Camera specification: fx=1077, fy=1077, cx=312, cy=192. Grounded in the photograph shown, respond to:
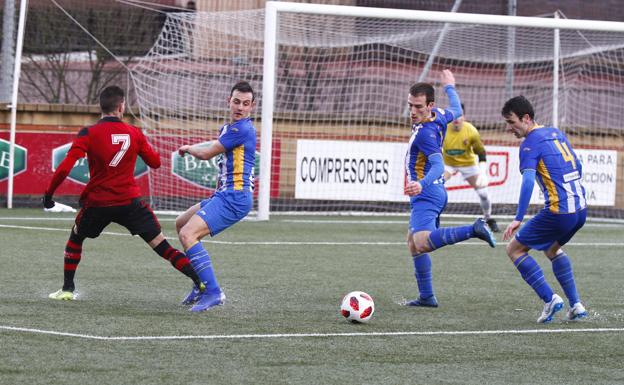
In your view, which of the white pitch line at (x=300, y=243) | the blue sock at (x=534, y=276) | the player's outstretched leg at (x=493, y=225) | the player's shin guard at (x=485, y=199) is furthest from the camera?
the player's shin guard at (x=485, y=199)

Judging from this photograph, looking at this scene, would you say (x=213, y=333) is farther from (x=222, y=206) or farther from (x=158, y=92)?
(x=158, y=92)

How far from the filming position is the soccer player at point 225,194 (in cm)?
767

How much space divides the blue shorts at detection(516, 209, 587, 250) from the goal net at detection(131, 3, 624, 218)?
8.34 metres

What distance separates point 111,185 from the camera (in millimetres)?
7832

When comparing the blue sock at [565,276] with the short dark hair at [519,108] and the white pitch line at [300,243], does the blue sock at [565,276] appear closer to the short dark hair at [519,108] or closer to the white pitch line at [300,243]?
the short dark hair at [519,108]

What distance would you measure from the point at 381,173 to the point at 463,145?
2132 millimetres

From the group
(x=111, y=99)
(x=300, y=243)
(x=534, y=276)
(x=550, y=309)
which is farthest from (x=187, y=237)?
(x=300, y=243)

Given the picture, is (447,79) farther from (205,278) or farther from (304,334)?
(304,334)

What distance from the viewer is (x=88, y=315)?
716 centimetres

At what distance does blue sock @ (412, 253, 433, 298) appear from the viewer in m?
8.17

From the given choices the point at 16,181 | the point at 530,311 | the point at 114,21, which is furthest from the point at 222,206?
the point at 114,21

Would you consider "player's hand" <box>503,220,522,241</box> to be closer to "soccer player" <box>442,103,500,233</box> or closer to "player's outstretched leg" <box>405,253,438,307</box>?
"player's outstretched leg" <box>405,253,438,307</box>

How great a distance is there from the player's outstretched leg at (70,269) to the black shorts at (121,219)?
4.1 inches

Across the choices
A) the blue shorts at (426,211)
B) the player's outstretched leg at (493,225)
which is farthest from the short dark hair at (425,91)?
the player's outstretched leg at (493,225)
